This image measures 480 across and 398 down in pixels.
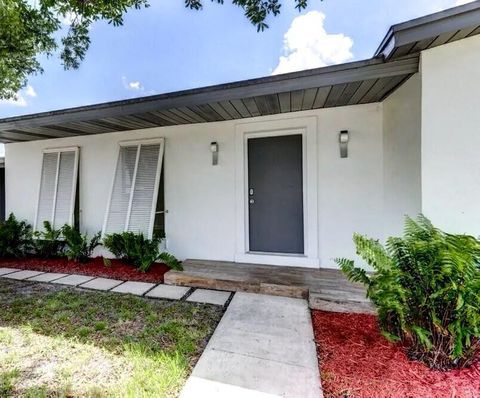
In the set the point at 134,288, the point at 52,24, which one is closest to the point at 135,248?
the point at 134,288

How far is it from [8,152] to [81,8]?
12.9 ft

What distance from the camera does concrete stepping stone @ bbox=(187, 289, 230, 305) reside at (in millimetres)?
3252

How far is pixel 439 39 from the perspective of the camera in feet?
7.81

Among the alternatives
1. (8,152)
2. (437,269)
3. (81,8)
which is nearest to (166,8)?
(81,8)

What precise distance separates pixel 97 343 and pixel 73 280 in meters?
2.20

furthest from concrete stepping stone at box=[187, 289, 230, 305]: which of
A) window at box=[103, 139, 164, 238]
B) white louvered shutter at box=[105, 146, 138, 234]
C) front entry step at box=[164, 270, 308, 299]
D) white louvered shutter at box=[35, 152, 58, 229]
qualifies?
white louvered shutter at box=[35, 152, 58, 229]

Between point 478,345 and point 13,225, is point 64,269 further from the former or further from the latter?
point 478,345

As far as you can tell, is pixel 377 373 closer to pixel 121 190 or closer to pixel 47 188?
pixel 121 190

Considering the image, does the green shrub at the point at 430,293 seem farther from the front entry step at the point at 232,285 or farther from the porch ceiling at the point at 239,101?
the porch ceiling at the point at 239,101

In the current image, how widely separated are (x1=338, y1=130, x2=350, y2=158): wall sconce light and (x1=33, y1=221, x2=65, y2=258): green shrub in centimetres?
541

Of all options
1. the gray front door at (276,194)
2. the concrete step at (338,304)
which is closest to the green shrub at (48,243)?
the gray front door at (276,194)

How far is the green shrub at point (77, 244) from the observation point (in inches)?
191

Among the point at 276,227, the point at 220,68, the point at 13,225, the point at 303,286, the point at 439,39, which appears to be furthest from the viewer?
the point at 220,68

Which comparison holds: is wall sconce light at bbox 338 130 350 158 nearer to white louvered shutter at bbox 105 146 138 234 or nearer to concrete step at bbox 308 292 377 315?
concrete step at bbox 308 292 377 315
